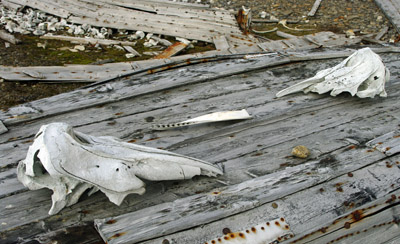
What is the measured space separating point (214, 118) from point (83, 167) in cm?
133

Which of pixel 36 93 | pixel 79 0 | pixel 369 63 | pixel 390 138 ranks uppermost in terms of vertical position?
pixel 369 63

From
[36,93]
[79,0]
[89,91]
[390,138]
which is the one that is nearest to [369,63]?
[390,138]

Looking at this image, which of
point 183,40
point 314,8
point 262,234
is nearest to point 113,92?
point 262,234

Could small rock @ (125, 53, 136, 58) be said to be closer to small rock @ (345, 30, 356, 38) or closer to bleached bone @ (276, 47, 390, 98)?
bleached bone @ (276, 47, 390, 98)

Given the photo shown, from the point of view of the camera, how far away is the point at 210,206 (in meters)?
2.36

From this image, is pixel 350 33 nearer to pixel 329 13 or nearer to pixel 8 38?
pixel 329 13

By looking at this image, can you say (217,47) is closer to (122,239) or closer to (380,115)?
(380,115)

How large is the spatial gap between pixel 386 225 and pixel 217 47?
565 centimetres

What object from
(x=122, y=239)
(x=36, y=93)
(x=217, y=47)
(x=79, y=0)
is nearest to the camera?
(x=122, y=239)

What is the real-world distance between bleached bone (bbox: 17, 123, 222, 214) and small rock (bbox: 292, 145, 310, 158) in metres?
0.91

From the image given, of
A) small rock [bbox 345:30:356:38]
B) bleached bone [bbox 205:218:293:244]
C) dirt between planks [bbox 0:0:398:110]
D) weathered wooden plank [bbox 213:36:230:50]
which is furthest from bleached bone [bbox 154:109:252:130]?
small rock [bbox 345:30:356:38]

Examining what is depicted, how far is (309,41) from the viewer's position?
8172 mm

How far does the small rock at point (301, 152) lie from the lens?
2905 millimetres

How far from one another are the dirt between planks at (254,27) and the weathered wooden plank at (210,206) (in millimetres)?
4860
